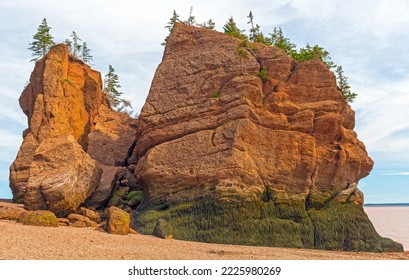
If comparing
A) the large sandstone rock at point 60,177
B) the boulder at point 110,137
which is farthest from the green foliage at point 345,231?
the boulder at point 110,137

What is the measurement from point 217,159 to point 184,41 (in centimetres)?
1029

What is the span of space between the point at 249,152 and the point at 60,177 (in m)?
11.4

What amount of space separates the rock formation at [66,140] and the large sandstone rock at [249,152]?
3.84 meters

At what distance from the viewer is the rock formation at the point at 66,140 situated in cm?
2400

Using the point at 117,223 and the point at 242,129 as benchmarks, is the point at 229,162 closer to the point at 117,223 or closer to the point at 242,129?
the point at 242,129

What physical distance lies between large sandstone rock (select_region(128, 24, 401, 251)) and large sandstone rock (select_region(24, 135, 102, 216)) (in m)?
3.49

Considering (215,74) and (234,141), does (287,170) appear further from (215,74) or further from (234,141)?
(215,74)

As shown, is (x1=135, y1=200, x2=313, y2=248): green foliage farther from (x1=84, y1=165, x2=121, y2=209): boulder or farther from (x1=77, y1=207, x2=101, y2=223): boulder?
(x1=84, y1=165, x2=121, y2=209): boulder

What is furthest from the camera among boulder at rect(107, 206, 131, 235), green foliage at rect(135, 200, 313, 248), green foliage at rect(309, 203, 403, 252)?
Answer: green foliage at rect(309, 203, 403, 252)

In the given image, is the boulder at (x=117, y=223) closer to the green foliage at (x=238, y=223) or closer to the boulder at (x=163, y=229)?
the boulder at (x=163, y=229)

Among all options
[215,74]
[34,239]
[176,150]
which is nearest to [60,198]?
[176,150]

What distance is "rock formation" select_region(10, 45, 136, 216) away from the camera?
24.0 metres

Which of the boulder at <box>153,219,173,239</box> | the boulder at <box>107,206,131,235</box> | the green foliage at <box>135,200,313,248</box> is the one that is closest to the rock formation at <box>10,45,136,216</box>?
the boulder at <box>107,206,131,235</box>

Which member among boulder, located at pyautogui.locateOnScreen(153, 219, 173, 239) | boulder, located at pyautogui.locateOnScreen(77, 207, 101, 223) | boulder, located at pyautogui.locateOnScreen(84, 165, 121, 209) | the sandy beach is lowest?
the sandy beach
